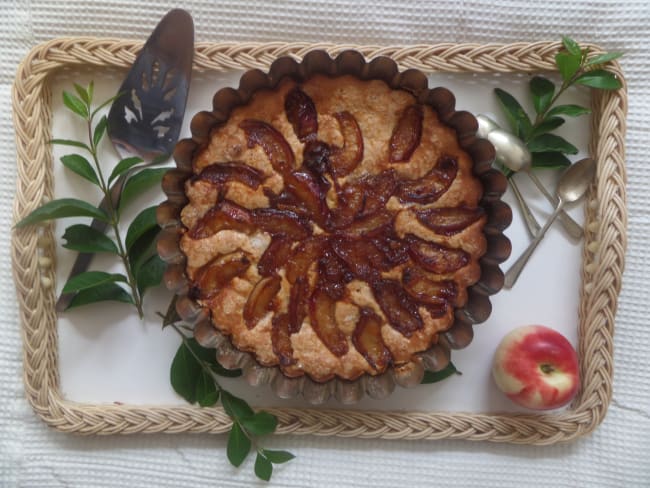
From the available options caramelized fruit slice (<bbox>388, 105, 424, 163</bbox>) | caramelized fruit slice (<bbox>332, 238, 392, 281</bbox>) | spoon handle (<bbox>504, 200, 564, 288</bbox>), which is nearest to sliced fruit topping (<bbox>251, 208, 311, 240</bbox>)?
caramelized fruit slice (<bbox>332, 238, 392, 281</bbox>)

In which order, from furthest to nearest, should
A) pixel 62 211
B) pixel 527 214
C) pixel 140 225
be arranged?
pixel 527 214 < pixel 140 225 < pixel 62 211

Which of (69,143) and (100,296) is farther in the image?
(100,296)

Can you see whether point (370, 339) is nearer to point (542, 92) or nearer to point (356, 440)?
point (356, 440)

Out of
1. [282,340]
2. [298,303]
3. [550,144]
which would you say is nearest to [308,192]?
[298,303]

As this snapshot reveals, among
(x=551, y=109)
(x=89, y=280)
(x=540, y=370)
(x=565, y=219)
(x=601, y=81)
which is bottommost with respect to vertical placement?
(x=540, y=370)

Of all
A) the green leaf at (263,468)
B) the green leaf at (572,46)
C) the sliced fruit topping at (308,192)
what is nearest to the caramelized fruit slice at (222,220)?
the sliced fruit topping at (308,192)

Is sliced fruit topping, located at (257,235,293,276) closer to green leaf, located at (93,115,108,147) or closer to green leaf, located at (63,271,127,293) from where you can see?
green leaf, located at (63,271,127,293)
